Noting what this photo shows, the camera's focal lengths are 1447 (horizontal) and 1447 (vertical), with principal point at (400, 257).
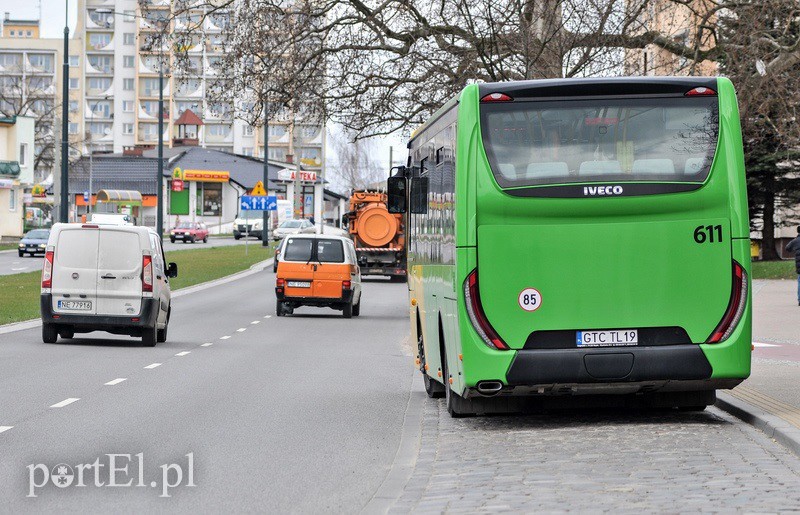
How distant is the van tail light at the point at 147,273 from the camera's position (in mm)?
22203

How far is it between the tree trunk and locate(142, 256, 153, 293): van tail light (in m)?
31.8

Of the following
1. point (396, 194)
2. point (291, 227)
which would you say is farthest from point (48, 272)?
point (291, 227)

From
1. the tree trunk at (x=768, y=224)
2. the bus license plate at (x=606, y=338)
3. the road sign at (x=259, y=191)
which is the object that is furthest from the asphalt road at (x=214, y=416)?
the road sign at (x=259, y=191)

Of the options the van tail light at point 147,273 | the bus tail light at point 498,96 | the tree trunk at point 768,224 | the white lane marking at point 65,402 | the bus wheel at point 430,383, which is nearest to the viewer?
the bus tail light at point 498,96

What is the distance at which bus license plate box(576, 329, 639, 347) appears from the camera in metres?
11.2

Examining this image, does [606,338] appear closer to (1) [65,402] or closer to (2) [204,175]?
(1) [65,402]

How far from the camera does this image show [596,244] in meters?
11.2

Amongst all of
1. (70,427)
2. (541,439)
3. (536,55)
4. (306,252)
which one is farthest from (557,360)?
(306,252)

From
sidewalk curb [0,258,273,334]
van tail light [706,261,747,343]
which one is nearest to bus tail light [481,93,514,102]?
van tail light [706,261,747,343]

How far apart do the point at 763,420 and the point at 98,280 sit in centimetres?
1350

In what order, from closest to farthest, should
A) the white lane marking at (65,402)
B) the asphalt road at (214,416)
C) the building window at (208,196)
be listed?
the asphalt road at (214,416) → the white lane marking at (65,402) → the building window at (208,196)

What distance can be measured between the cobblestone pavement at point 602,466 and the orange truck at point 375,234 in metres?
40.4

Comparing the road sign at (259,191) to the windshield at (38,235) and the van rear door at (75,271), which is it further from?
the van rear door at (75,271)

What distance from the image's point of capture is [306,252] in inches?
1310
